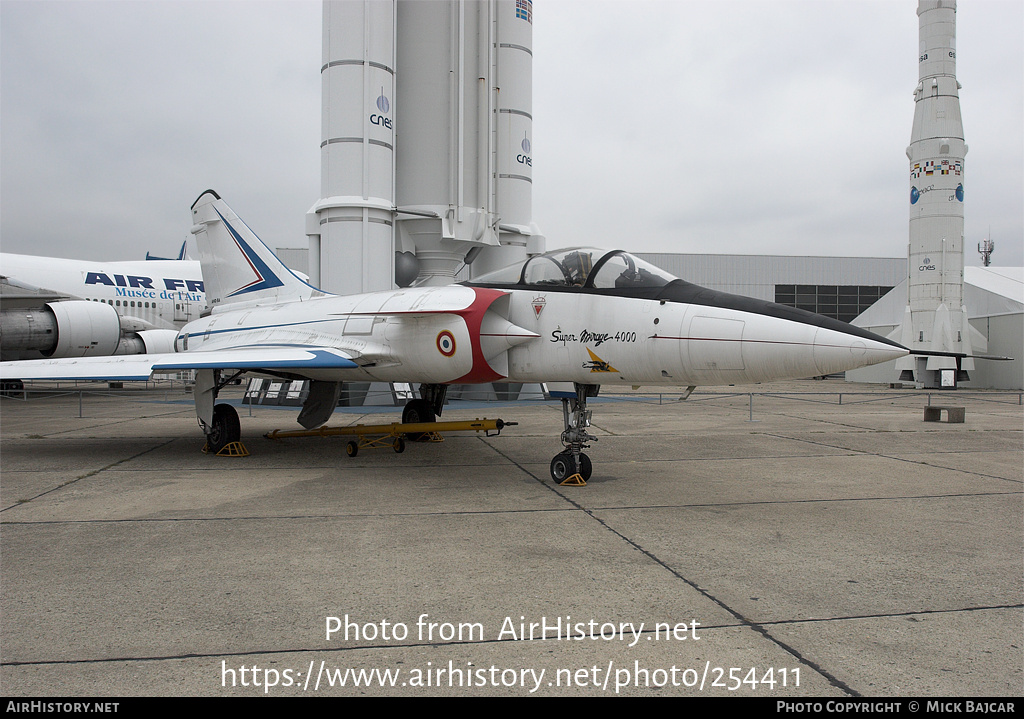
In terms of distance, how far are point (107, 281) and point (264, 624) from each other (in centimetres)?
2489

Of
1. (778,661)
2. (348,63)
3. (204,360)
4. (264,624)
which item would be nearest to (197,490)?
(204,360)

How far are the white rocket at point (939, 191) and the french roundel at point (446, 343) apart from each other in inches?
A: 976

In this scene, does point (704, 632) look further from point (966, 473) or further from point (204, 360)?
point (204, 360)

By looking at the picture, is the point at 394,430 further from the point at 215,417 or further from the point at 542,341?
the point at 542,341

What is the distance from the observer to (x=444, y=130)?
57.1ft

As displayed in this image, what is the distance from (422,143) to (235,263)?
7.51m

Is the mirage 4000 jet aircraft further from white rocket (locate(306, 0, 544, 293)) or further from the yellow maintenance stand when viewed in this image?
white rocket (locate(306, 0, 544, 293))

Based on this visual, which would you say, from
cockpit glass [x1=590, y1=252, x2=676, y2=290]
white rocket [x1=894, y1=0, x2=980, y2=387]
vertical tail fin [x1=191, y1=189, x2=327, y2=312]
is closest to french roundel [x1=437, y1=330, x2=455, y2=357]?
cockpit glass [x1=590, y1=252, x2=676, y2=290]

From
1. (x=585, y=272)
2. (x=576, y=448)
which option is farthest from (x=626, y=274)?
(x=576, y=448)

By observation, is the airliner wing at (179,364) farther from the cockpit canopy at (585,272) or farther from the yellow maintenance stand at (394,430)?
the cockpit canopy at (585,272)

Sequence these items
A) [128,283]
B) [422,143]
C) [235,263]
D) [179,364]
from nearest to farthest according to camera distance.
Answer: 1. [179,364]
2. [235,263]
3. [422,143]
4. [128,283]

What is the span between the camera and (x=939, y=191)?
25406 millimetres

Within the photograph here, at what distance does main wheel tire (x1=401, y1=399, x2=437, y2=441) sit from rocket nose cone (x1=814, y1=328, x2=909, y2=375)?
21.0 ft
